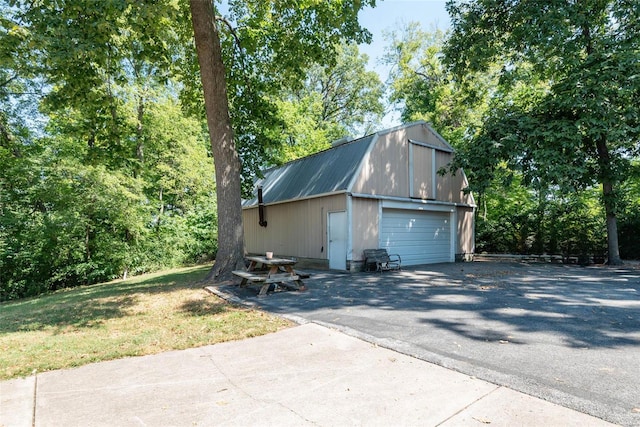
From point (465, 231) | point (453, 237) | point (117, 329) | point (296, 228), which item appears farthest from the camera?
point (465, 231)

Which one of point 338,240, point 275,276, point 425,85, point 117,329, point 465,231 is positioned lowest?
point 117,329

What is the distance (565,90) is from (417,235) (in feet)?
21.8

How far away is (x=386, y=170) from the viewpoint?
38.8ft

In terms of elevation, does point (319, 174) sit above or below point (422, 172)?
below

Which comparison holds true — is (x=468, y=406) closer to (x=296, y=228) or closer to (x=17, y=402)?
(x=17, y=402)

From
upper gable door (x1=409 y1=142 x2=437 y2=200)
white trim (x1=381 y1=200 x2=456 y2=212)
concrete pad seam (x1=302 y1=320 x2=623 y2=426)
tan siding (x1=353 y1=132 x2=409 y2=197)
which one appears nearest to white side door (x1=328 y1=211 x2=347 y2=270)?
tan siding (x1=353 y1=132 x2=409 y2=197)

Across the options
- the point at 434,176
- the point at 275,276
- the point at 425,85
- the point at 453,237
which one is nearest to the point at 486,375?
the point at 275,276

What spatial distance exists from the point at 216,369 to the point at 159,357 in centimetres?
85

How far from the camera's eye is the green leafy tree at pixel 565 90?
1020 centimetres

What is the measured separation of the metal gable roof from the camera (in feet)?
Result: 37.3

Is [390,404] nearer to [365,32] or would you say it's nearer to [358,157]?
[358,157]

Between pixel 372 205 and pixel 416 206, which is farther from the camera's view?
pixel 416 206

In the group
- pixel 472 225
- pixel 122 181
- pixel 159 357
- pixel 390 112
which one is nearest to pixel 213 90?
pixel 159 357

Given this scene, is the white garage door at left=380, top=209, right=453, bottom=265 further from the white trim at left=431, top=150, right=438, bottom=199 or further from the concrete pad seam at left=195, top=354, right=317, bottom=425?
the concrete pad seam at left=195, top=354, right=317, bottom=425
